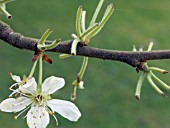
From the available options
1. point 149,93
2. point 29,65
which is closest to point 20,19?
point 29,65

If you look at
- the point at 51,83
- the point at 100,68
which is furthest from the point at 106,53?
the point at 100,68

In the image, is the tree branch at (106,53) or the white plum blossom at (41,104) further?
the white plum blossom at (41,104)

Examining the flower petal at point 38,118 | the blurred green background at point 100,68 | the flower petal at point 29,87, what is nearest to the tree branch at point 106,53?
the flower petal at point 29,87

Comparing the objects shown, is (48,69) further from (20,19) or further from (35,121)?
(35,121)

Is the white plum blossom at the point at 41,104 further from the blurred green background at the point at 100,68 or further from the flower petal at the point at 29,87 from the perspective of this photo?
the blurred green background at the point at 100,68

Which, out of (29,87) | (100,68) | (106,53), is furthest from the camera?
(100,68)

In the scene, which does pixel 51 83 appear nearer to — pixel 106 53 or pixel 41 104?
pixel 41 104
